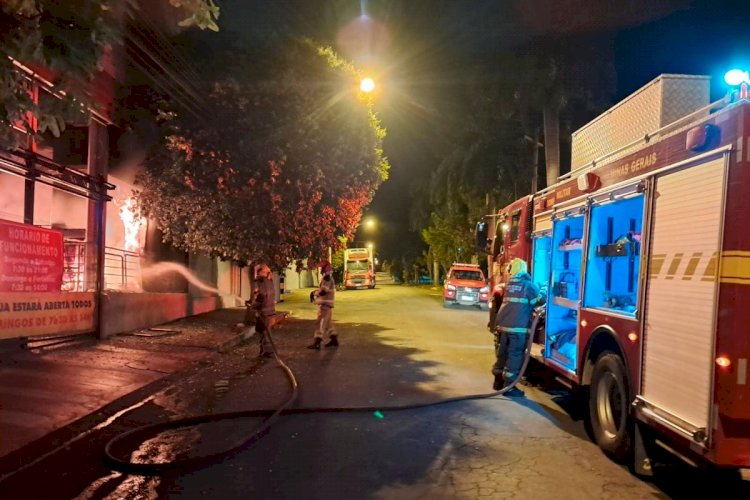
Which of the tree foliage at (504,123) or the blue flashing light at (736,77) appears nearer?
the blue flashing light at (736,77)

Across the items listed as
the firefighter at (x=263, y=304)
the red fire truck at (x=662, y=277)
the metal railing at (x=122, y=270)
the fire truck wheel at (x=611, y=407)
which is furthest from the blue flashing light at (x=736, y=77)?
the metal railing at (x=122, y=270)

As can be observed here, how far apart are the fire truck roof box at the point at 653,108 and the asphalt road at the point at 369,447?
3.09m

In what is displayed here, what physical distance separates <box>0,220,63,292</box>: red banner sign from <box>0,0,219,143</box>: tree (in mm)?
5495

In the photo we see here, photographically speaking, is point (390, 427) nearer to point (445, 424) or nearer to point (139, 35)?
point (445, 424)

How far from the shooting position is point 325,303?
12258mm

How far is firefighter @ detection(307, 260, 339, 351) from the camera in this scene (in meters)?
12.2

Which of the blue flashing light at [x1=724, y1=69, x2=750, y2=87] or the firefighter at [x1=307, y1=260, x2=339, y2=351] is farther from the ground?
the blue flashing light at [x1=724, y1=69, x2=750, y2=87]

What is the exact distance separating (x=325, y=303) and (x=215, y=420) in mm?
5772

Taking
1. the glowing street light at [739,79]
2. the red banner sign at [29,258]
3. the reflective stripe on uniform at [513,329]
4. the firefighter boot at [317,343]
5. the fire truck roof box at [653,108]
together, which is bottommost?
the firefighter boot at [317,343]

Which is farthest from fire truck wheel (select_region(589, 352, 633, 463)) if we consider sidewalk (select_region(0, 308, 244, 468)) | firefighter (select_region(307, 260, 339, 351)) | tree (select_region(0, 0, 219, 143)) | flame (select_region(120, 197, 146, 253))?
flame (select_region(120, 197, 146, 253))

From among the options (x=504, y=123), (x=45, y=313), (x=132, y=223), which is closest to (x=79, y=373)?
(x=45, y=313)

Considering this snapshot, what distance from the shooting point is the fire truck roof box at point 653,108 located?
5.50 meters

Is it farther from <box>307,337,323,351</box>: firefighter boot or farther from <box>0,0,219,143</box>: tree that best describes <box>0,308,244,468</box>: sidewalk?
<box>0,0,219,143</box>: tree

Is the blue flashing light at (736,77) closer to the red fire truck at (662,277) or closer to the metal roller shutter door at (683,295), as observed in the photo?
the red fire truck at (662,277)
